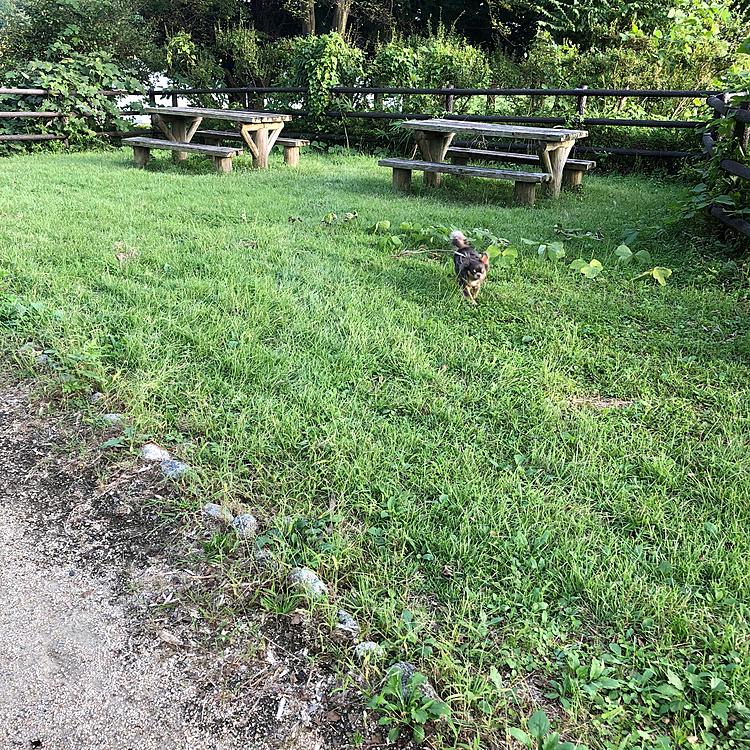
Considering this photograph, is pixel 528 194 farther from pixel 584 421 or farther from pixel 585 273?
pixel 584 421

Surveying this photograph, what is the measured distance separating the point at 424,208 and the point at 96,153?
7.07 m

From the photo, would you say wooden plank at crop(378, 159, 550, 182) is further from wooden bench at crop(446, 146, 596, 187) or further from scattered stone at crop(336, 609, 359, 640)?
scattered stone at crop(336, 609, 359, 640)

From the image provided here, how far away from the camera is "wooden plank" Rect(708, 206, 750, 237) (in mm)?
4678

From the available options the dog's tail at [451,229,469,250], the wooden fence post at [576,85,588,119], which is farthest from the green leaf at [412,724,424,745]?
the wooden fence post at [576,85,588,119]

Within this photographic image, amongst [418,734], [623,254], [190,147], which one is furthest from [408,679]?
[190,147]

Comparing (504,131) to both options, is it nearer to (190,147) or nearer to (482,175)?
(482,175)

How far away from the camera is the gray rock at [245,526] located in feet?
7.09

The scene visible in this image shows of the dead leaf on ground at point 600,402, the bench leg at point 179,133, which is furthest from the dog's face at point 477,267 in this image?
the bench leg at point 179,133

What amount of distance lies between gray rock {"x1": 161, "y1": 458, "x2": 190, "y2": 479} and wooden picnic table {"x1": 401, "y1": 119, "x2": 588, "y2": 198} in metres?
5.59

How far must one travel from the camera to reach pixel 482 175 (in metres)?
6.89

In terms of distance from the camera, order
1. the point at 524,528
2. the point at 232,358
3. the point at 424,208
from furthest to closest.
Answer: the point at 424,208
the point at 232,358
the point at 524,528

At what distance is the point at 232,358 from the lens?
3238 mm

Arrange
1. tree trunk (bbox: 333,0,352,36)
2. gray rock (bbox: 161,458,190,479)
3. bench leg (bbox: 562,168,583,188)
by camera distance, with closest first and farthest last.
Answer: gray rock (bbox: 161,458,190,479) < bench leg (bbox: 562,168,583,188) < tree trunk (bbox: 333,0,352,36)

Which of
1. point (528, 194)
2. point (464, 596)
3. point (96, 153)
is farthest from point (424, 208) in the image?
point (96, 153)
